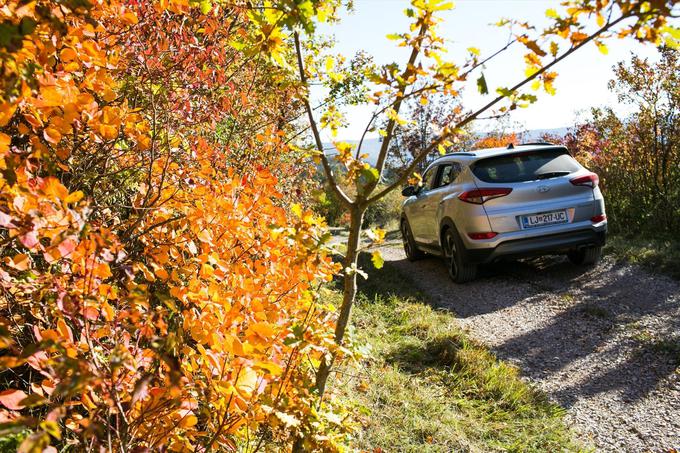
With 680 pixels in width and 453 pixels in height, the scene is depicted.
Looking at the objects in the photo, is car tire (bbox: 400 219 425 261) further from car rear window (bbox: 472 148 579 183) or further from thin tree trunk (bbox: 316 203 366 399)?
thin tree trunk (bbox: 316 203 366 399)

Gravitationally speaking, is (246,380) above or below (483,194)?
above

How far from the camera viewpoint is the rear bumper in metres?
5.74

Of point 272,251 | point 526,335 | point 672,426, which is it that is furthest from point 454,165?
point 272,251

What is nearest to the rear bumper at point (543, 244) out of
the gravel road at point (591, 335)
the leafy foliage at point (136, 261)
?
the gravel road at point (591, 335)

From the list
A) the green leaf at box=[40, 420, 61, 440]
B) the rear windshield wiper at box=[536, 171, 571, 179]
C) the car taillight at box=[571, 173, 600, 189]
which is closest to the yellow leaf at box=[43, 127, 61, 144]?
the green leaf at box=[40, 420, 61, 440]

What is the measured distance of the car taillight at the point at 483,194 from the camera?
573 cm

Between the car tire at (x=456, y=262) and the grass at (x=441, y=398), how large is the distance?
5.19 ft

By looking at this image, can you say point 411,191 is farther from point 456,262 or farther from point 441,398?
point 441,398

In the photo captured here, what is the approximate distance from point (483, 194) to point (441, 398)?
307cm

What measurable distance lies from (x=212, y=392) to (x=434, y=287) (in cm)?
501

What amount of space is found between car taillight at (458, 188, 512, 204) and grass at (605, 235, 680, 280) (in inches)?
90.4

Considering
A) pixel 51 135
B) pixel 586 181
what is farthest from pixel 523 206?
pixel 51 135

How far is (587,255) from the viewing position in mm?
6473

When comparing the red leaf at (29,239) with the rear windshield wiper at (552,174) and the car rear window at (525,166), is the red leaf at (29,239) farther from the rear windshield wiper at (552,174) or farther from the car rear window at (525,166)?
the rear windshield wiper at (552,174)
